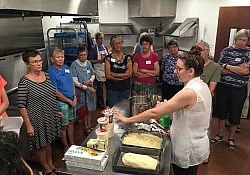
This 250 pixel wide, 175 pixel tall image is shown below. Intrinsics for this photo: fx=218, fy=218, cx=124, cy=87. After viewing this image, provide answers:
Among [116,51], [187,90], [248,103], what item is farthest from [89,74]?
[248,103]

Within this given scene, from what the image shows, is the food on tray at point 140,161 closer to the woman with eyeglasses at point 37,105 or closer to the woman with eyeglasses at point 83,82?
the woman with eyeglasses at point 37,105

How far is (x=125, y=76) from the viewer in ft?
8.68

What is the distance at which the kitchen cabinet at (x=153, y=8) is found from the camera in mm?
4742

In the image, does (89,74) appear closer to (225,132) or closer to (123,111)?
(123,111)

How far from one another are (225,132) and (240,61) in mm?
1117

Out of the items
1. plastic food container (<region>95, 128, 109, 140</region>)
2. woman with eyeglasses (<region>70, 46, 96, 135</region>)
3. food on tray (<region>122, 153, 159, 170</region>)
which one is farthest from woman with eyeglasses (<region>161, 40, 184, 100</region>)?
food on tray (<region>122, 153, 159, 170</region>)

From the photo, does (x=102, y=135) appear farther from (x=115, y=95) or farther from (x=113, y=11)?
(x=113, y=11)

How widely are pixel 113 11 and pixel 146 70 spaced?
108 inches

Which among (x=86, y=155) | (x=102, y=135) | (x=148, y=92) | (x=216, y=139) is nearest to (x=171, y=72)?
(x=148, y=92)

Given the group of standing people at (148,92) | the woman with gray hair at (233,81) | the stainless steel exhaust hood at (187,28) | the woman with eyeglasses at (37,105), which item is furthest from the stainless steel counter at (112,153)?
the stainless steel exhaust hood at (187,28)

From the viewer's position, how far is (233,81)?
2.40m

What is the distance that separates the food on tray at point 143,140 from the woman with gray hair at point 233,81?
1.45 m

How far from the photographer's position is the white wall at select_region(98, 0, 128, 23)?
187 inches

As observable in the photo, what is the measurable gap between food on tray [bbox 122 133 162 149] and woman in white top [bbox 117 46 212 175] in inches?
4.1
